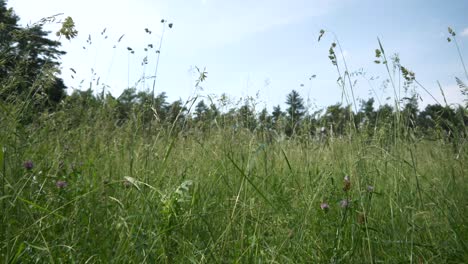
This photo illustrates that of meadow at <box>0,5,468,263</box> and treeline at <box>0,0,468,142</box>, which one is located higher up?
treeline at <box>0,0,468,142</box>

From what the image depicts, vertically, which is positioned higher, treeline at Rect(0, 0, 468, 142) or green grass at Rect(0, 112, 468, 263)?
treeline at Rect(0, 0, 468, 142)

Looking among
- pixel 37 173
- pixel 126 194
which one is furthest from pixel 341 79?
pixel 37 173

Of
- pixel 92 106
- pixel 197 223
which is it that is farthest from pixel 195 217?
pixel 92 106

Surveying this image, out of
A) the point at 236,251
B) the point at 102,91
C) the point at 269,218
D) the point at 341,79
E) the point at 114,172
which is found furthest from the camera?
the point at 102,91

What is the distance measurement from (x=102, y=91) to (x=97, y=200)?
1460 mm

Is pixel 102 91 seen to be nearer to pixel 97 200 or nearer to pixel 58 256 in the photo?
pixel 97 200

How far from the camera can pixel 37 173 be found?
172 centimetres

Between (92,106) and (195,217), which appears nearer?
(195,217)

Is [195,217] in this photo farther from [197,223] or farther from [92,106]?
[92,106]

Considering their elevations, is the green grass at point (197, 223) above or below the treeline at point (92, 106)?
below

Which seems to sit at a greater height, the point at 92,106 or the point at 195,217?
the point at 92,106

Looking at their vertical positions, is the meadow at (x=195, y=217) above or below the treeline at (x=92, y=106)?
below

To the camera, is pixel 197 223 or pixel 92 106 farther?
pixel 92 106

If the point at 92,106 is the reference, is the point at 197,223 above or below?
below
